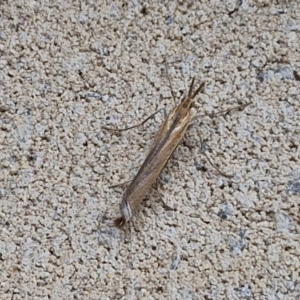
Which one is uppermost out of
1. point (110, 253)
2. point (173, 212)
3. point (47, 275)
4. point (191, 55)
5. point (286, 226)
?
point (191, 55)

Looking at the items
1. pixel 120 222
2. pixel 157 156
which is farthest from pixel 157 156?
pixel 120 222

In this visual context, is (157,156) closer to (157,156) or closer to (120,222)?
(157,156)

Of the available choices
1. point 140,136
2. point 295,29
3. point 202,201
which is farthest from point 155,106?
point 295,29

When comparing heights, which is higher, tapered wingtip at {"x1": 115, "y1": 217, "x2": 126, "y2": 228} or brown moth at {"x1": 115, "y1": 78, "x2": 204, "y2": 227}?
brown moth at {"x1": 115, "y1": 78, "x2": 204, "y2": 227}

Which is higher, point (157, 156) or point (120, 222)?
point (157, 156)

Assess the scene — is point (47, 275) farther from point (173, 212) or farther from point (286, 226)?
point (286, 226)
